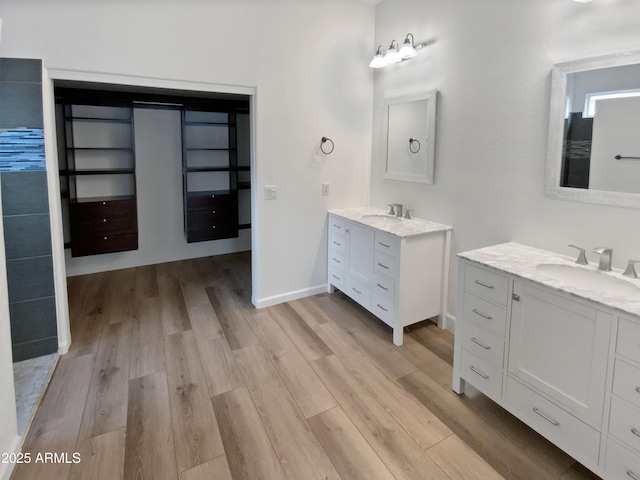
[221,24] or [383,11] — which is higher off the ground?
[383,11]

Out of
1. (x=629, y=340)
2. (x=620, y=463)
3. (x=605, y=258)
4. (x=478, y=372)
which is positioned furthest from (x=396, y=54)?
(x=620, y=463)

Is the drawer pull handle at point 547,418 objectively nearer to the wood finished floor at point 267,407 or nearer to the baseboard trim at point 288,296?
the wood finished floor at point 267,407

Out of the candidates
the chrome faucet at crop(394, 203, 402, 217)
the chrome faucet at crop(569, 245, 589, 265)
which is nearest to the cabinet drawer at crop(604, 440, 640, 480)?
the chrome faucet at crop(569, 245, 589, 265)

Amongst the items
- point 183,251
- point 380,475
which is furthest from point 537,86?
point 183,251

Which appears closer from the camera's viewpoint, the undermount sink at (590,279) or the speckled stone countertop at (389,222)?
the undermount sink at (590,279)

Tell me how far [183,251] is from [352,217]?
107 inches

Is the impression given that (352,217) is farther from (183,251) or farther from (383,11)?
(183,251)

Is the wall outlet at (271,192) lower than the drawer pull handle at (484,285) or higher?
higher

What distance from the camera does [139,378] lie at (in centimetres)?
246

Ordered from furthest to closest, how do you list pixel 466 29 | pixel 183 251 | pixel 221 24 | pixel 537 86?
pixel 183 251 < pixel 221 24 < pixel 466 29 < pixel 537 86

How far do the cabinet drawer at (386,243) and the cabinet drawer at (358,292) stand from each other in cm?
44

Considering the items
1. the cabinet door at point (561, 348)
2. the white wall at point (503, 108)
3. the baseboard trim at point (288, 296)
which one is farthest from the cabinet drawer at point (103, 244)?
the cabinet door at point (561, 348)

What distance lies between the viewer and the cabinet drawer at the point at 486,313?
1967mm

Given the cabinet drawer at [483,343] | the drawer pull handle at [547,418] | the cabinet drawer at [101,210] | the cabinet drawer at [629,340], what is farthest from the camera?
the cabinet drawer at [101,210]
